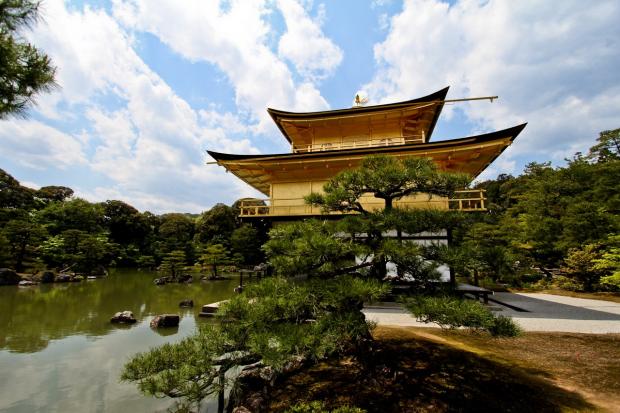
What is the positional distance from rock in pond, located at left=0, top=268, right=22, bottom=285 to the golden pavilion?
17.6m

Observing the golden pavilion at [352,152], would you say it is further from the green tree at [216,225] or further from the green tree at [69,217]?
the green tree at [69,217]

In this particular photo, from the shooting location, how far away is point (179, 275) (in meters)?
21.9

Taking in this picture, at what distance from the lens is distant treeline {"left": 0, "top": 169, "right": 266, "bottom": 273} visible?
21.0 meters

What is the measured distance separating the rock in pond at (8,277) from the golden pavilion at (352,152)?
57.7ft

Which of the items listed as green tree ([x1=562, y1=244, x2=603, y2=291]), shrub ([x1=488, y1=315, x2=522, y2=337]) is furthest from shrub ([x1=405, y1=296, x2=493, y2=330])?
green tree ([x1=562, y1=244, x2=603, y2=291])

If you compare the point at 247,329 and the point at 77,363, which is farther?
the point at 77,363

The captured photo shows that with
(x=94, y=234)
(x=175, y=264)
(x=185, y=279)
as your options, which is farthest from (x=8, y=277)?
(x=185, y=279)

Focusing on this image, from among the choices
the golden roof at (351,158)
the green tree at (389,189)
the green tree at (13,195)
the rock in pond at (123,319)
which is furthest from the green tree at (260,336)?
the green tree at (13,195)

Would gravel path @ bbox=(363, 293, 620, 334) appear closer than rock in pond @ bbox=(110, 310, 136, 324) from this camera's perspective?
Yes

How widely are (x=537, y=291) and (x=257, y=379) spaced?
1414cm

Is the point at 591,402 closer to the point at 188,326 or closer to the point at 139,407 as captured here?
the point at 139,407

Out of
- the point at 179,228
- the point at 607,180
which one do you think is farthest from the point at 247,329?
the point at 179,228

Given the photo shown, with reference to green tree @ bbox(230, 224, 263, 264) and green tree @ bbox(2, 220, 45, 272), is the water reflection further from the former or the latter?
green tree @ bbox(230, 224, 263, 264)

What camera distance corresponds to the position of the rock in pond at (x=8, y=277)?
1748 centimetres
